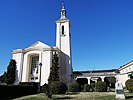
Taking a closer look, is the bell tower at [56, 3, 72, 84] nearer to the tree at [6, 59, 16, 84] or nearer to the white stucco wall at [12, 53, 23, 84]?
the white stucco wall at [12, 53, 23, 84]

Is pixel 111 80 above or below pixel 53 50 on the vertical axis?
below

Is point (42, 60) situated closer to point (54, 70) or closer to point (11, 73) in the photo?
point (54, 70)

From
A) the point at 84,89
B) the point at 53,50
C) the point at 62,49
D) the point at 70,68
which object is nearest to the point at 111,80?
the point at 70,68

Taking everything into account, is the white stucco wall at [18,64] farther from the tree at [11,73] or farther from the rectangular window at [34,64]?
the rectangular window at [34,64]

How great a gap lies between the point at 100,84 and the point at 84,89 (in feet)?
13.8

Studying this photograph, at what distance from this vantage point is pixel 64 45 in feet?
144

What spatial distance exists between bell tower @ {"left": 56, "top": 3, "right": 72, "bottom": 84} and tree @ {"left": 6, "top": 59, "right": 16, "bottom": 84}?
10925 mm

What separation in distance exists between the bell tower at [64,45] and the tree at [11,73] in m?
10.9

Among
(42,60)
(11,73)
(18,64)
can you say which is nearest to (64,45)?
(42,60)

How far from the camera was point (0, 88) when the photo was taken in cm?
1892

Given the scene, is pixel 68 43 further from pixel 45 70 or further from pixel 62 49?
pixel 45 70

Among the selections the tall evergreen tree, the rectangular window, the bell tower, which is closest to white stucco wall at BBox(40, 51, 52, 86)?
the tall evergreen tree

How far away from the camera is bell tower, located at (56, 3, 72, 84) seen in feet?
137

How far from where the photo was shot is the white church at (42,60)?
37.4 meters
